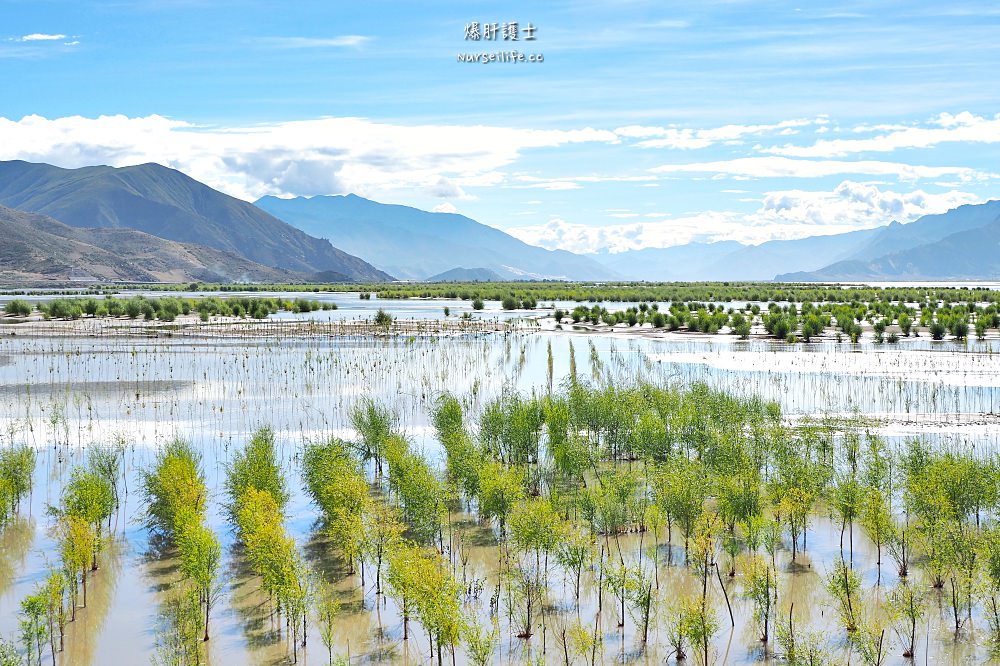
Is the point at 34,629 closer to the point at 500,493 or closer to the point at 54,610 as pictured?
the point at 54,610

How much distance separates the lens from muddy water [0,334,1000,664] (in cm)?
1150

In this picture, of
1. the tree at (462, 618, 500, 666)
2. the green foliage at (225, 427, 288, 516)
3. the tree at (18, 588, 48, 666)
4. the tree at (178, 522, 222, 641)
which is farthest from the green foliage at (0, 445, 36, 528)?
the tree at (462, 618, 500, 666)

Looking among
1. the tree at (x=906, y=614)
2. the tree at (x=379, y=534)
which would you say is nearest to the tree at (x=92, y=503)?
the tree at (x=379, y=534)

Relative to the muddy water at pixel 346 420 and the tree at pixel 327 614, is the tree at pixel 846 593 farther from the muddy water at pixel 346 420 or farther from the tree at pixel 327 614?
the tree at pixel 327 614

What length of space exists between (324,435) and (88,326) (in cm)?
3988

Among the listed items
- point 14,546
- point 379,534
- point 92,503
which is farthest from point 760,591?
point 14,546

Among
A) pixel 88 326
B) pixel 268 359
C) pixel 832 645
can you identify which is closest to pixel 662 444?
pixel 832 645

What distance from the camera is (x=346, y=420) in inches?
937

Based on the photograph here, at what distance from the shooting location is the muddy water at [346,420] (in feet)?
37.7

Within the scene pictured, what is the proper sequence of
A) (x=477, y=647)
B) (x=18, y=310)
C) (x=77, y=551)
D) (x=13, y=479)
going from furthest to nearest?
1. (x=18, y=310)
2. (x=13, y=479)
3. (x=77, y=551)
4. (x=477, y=647)

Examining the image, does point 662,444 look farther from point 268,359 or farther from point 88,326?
point 88,326

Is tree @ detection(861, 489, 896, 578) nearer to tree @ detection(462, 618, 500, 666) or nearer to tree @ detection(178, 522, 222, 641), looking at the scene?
tree @ detection(462, 618, 500, 666)

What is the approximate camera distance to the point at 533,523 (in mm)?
12844

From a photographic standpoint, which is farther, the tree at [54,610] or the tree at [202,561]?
the tree at [202,561]
